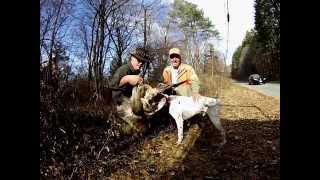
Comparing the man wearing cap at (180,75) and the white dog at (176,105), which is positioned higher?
the man wearing cap at (180,75)

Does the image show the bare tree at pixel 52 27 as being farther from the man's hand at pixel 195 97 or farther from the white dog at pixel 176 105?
the man's hand at pixel 195 97

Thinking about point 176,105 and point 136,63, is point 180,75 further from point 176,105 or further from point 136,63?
point 136,63

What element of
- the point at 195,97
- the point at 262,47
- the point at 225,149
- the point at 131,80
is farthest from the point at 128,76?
the point at 262,47

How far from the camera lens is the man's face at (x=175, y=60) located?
354cm

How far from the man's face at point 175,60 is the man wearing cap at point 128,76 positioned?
216mm

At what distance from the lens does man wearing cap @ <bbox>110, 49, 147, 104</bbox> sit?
11.6 ft

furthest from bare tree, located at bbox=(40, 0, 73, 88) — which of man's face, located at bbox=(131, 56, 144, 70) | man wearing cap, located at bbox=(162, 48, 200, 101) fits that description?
man wearing cap, located at bbox=(162, 48, 200, 101)

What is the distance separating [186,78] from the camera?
11.7 ft

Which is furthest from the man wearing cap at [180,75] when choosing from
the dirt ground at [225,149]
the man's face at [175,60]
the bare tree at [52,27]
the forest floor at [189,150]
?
the bare tree at [52,27]

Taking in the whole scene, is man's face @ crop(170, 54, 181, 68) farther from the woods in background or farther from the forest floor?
the woods in background

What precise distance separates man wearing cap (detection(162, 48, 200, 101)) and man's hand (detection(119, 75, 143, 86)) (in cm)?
20
